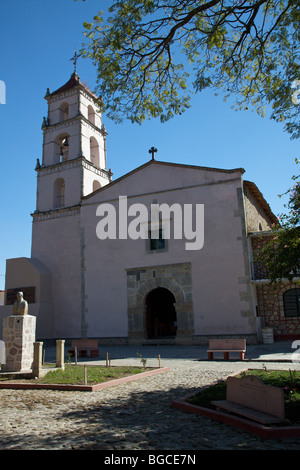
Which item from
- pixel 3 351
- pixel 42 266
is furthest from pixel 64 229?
pixel 3 351

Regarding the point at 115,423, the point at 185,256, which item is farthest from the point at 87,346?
the point at 115,423

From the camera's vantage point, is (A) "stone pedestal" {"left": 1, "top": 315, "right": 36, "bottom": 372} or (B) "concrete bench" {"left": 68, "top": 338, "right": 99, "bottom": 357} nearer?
(A) "stone pedestal" {"left": 1, "top": 315, "right": 36, "bottom": 372}

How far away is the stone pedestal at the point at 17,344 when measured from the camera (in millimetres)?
9133

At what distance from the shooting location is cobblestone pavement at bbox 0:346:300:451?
377 centimetres

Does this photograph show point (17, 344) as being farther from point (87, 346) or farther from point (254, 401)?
point (254, 401)

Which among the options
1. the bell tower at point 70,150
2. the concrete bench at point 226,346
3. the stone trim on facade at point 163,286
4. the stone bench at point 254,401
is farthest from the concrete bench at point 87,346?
the stone bench at point 254,401

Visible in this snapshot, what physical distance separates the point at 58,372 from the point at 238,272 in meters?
8.96

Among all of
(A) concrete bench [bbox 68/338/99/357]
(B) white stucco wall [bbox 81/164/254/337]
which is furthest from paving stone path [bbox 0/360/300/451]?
(B) white stucco wall [bbox 81/164/254/337]

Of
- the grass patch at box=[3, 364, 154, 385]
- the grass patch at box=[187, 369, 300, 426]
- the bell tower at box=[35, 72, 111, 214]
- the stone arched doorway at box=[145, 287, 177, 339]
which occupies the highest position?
the bell tower at box=[35, 72, 111, 214]

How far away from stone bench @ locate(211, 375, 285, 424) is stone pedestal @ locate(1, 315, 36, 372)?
5849mm

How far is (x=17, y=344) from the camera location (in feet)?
30.1

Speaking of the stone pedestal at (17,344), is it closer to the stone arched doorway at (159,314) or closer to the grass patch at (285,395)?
the grass patch at (285,395)

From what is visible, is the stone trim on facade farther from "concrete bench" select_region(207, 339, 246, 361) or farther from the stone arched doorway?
"concrete bench" select_region(207, 339, 246, 361)
